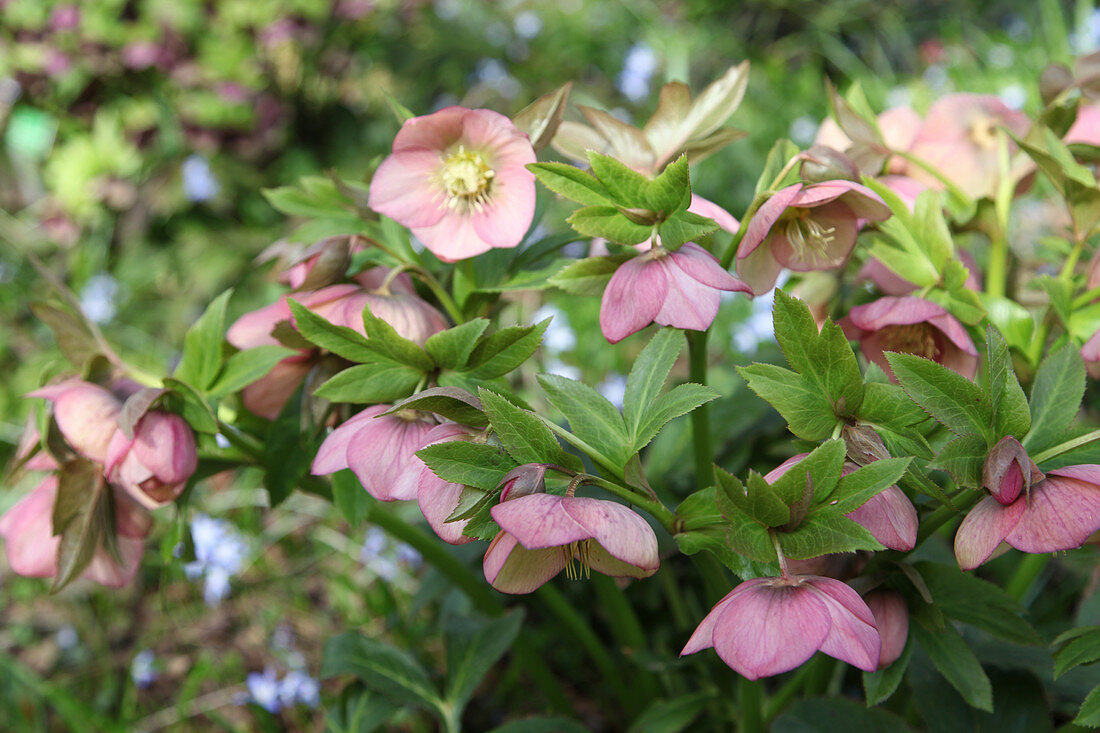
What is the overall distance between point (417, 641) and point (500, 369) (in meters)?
0.67

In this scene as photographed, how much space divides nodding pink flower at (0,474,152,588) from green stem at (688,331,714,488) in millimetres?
437

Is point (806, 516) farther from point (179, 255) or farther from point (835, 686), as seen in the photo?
point (179, 255)

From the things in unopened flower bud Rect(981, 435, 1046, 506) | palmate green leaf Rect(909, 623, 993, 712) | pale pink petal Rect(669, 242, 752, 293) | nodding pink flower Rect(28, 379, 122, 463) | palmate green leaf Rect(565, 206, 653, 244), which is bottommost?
palmate green leaf Rect(909, 623, 993, 712)

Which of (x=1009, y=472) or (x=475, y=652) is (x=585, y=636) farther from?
(x=1009, y=472)

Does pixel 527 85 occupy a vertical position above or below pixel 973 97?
below

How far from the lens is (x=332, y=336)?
0.50m

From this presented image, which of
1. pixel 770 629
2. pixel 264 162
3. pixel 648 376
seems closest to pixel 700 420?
pixel 648 376

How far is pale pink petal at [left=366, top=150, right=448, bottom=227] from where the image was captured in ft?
1.87

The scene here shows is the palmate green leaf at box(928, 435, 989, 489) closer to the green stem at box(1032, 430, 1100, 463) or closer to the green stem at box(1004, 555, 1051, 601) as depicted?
the green stem at box(1032, 430, 1100, 463)

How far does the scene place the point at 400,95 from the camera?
2414 mm

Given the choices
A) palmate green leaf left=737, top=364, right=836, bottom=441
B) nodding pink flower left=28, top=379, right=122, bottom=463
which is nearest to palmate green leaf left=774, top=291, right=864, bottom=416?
palmate green leaf left=737, top=364, right=836, bottom=441

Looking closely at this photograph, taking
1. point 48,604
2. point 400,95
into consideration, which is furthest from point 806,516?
point 400,95

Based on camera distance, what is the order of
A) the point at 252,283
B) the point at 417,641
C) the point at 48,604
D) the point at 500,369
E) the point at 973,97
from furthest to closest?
1. the point at 252,283
2. the point at 48,604
3. the point at 417,641
4. the point at 973,97
5. the point at 500,369

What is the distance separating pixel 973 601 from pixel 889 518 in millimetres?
151
